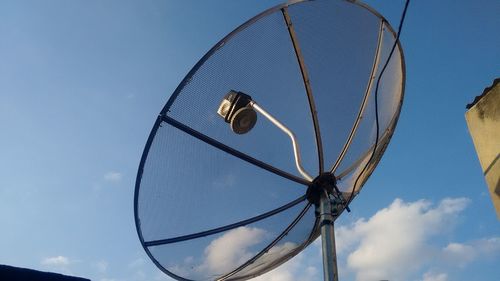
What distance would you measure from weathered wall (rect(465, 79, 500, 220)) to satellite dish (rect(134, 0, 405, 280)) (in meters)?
1.87

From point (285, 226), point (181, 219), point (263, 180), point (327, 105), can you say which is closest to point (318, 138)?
point (327, 105)

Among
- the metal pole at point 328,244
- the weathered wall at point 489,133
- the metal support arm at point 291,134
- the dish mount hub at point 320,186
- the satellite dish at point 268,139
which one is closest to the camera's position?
the metal pole at point 328,244

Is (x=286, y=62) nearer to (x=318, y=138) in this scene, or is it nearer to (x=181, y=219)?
(x=318, y=138)

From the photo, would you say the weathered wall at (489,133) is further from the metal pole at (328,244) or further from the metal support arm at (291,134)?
the metal pole at (328,244)

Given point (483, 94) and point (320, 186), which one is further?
point (483, 94)

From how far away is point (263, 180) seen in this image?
476 centimetres

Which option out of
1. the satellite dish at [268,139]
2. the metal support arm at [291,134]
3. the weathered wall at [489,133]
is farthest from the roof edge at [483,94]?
the metal support arm at [291,134]

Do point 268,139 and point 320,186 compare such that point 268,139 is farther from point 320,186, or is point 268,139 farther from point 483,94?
point 483,94

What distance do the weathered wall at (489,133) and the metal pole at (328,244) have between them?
312 centimetres

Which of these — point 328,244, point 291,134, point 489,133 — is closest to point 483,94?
point 489,133

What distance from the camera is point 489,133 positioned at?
5.65 m

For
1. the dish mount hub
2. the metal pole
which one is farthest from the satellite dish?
the metal pole

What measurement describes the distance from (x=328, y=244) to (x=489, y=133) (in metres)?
3.68

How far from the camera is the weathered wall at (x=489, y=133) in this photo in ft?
17.8
